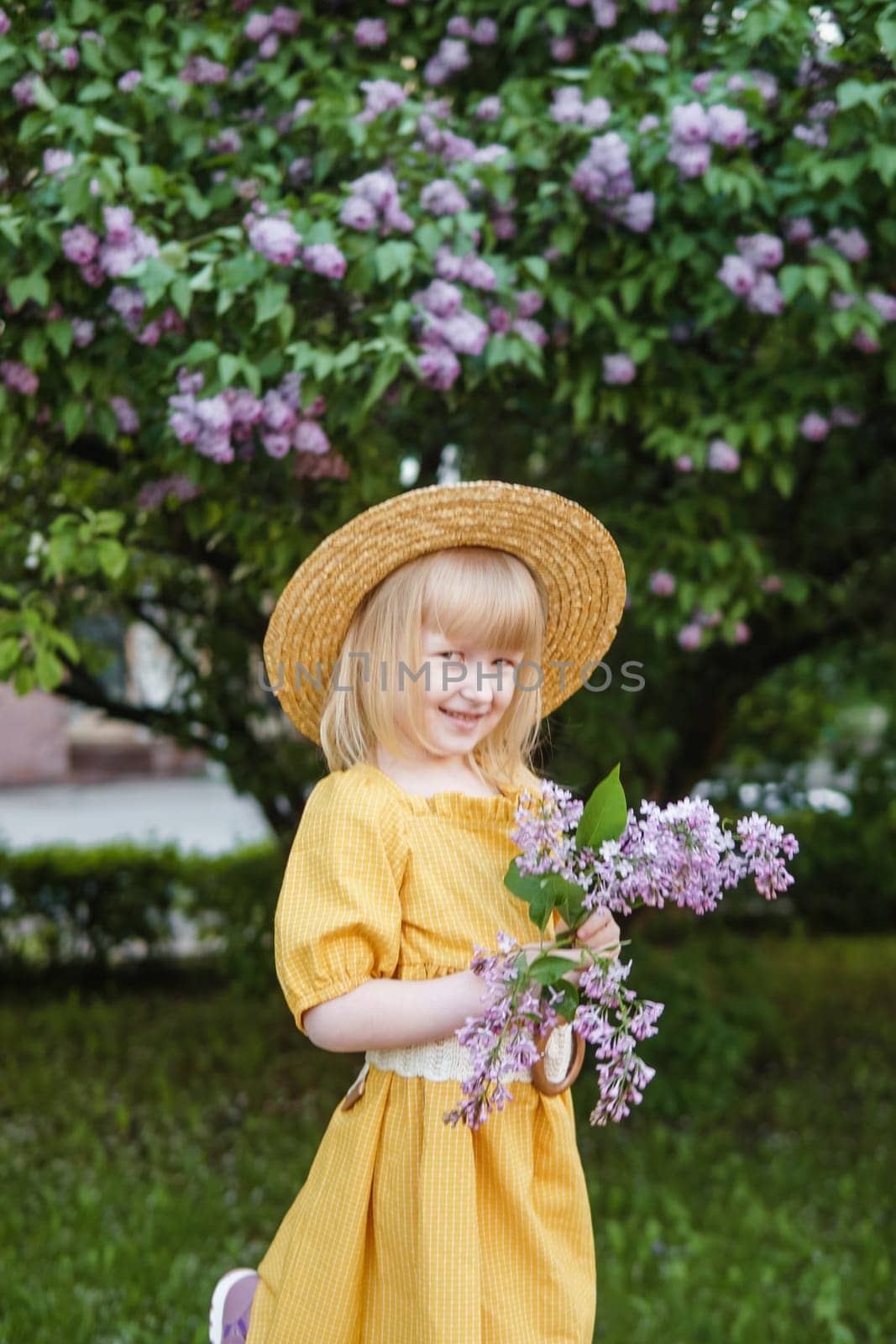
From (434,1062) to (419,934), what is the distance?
16 cm

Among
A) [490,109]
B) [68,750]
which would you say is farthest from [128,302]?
[68,750]

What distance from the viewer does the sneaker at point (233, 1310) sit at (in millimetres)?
1850

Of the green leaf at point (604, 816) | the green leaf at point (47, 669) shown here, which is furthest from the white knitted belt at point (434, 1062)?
the green leaf at point (47, 669)

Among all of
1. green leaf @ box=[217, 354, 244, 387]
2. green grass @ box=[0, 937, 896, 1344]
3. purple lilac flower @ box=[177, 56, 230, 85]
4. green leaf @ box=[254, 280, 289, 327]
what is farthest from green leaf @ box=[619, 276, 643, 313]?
green grass @ box=[0, 937, 896, 1344]

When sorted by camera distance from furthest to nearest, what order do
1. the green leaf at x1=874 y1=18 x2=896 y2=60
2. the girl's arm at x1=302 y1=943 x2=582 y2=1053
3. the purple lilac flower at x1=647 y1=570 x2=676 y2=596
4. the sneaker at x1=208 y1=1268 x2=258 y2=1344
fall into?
the purple lilac flower at x1=647 y1=570 x2=676 y2=596
the green leaf at x1=874 y1=18 x2=896 y2=60
the sneaker at x1=208 y1=1268 x2=258 y2=1344
the girl's arm at x1=302 y1=943 x2=582 y2=1053

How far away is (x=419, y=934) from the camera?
1653mm

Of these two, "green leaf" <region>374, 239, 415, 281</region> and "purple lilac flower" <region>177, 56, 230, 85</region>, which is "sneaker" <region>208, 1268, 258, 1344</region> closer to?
"green leaf" <region>374, 239, 415, 281</region>

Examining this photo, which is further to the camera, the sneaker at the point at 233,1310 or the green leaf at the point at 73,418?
the green leaf at the point at 73,418

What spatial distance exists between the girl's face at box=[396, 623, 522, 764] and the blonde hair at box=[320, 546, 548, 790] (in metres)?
0.01

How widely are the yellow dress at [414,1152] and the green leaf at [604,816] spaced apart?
0.20 metres

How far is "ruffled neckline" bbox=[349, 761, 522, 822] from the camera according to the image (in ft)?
5.62

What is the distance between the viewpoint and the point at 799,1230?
3463 mm

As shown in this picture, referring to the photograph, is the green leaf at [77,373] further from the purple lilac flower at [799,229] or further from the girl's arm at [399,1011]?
the girl's arm at [399,1011]

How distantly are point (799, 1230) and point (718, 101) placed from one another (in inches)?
107
